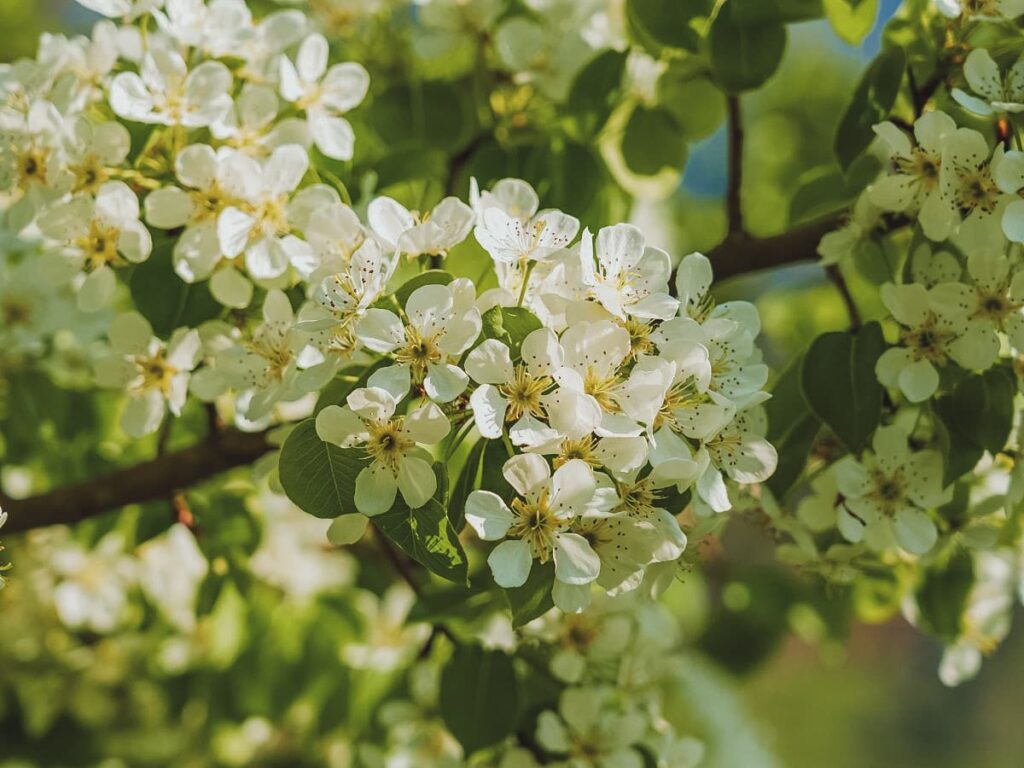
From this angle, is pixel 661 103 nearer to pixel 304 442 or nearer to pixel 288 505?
pixel 304 442

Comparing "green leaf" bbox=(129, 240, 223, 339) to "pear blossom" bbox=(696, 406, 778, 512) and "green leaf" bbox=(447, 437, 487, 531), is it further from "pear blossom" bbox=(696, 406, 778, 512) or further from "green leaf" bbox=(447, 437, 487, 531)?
"pear blossom" bbox=(696, 406, 778, 512)

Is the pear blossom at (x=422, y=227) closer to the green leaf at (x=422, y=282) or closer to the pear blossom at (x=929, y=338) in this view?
the green leaf at (x=422, y=282)

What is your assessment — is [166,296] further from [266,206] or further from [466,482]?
[466,482]

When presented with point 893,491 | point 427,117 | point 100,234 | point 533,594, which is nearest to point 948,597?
point 893,491

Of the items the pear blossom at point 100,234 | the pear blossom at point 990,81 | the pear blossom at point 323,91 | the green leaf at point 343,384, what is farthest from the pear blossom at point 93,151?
the pear blossom at point 990,81

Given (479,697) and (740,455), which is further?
(479,697)

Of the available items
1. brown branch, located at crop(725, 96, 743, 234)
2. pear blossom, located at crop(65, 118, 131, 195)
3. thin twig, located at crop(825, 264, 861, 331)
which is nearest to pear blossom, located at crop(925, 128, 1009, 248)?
thin twig, located at crop(825, 264, 861, 331)
